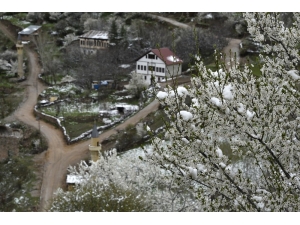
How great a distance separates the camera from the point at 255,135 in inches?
235

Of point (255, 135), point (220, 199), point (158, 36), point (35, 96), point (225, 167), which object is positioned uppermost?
point (255, 135)

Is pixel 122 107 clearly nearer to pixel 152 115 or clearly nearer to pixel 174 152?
pixel 152 115

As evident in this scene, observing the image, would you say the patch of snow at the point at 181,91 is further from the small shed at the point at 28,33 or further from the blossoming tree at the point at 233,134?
the small shed at the point at 28,33

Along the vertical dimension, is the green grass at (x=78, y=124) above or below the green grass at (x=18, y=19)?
below

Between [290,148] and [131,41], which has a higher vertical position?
[290,148]

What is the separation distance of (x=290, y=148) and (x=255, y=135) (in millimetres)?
615

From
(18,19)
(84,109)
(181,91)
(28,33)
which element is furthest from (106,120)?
(18,19)

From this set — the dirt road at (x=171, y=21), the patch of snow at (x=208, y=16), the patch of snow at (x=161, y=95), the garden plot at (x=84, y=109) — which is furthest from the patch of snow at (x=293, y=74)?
the patch of snow at (x=208, y=16)

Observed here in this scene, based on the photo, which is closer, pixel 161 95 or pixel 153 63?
pixel 161 95

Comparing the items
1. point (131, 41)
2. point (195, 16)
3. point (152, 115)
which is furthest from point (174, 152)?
point (195, 16)

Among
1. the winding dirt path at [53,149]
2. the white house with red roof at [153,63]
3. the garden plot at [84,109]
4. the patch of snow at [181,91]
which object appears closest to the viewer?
the patch of snow at [181,91]

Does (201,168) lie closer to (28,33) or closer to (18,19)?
(28,33)

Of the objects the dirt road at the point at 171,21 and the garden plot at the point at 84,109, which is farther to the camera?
the dirt road at the point at 171,21

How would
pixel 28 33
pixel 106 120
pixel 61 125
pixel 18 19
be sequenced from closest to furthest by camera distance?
1. pixel 61 125
2. pixel 106 120
3. pixel 28 33
4. pixel 18 19
